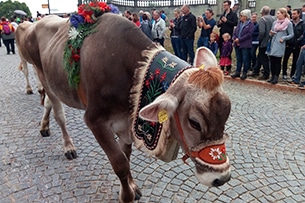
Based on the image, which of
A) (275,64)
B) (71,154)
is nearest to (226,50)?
(275,64)

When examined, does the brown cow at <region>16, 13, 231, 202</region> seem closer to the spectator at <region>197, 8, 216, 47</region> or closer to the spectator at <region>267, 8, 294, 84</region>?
the spectator at <region>267, 8, 294, 84</region>

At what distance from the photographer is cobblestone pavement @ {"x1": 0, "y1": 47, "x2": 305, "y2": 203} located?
3.17 m

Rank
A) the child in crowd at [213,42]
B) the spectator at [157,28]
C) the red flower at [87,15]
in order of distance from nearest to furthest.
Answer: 1. the red flower at [87,15]
2. the child in crowd at [213,42]
3. the spectator at [157,28]

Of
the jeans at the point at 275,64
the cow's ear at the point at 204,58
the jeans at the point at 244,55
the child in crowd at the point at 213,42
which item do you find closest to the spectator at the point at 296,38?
the jeans at the point at 275,64

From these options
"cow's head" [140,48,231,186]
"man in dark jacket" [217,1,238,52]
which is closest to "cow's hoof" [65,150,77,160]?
"cow's head" [140,48,231,186]

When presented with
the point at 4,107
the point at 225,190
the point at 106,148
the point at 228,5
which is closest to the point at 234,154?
the point at 225,190

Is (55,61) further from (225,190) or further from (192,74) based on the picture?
(225,190)

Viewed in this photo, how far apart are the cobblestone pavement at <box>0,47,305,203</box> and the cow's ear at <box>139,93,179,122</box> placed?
1456mm

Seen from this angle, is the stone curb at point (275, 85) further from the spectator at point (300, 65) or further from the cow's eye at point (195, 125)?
the cow's eye at point (195, 125)

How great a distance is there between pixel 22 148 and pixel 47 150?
422 millimetres

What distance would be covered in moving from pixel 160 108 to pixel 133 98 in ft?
1.68

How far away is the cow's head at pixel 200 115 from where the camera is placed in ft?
6.36

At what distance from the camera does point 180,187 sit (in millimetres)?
3303

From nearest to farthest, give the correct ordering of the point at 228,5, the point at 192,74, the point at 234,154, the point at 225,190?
the point at 192,74 < the point at 225,190 < the point at 234,154 < the point at 228,5
